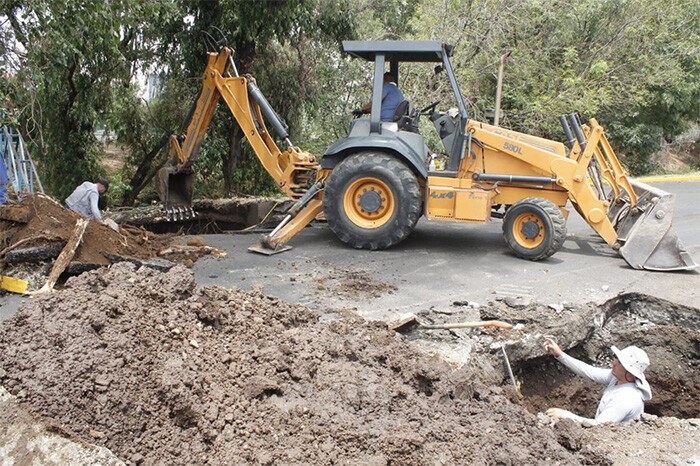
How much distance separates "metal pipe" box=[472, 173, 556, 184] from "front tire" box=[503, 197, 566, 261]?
29 centimetres

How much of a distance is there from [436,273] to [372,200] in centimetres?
142

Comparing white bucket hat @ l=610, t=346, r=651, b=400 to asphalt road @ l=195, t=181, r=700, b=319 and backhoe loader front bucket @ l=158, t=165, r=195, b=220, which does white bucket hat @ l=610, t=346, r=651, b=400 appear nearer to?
asphalt road @ l=195, t=181, r=700, b=319

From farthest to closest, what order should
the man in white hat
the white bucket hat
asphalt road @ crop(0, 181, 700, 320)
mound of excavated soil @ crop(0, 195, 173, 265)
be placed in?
mound of excavated soil @ crop(0, 195, 173, 265), asphalt road @ crop(0, 181, 700, 320), the white bucket hat, the man in white hat

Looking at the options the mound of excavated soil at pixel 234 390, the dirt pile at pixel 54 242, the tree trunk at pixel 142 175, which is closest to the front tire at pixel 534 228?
the mound of excavated soil at pixel 234 390

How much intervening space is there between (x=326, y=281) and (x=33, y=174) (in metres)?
7.85

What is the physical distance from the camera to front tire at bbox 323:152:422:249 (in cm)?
713

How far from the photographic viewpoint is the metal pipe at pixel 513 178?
712 centimetres

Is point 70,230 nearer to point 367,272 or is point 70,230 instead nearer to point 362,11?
point 367,272

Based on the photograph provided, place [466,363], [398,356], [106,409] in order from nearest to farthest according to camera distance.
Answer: [106,409]
[398,356]
[466,363]

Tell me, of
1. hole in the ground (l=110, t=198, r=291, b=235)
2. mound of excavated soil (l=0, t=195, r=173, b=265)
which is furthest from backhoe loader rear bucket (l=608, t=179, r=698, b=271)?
mound of excavated soil (l=0, t=195, r=173, b=265)

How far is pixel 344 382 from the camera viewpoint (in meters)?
3.54

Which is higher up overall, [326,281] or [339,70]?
[339,70]

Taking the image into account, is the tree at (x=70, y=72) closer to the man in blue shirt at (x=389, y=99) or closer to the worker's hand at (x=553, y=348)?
the man in blue shirt at (x=389, y=99)

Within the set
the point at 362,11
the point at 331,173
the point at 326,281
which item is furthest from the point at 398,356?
the point at 362,11
